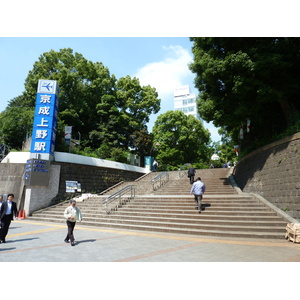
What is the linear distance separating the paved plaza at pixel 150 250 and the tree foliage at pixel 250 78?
6754mm

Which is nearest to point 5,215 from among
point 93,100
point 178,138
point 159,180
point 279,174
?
point 279,174

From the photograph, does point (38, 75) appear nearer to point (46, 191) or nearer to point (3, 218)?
point (46, 191)

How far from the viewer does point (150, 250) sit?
6.40 metres

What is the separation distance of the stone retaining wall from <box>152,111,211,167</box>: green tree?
852 inches

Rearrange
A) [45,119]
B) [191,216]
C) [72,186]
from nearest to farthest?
[191,216] < [45,119] < [72,186]

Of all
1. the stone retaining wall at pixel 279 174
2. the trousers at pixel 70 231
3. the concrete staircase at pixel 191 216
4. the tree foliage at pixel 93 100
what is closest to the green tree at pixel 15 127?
the tree foliage at pixel 93 100

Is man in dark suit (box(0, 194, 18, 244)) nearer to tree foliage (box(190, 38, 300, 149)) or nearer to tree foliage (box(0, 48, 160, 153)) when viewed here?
tree foliage (box(190, 38, 300, 149))

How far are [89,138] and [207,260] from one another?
25271 mm

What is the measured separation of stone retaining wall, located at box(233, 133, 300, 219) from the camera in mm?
9500

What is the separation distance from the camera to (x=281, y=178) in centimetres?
1041

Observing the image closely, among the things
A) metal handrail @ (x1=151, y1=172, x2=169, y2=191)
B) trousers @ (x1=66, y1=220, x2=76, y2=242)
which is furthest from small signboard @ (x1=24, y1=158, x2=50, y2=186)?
trousers @ (x1=66, y1=220, x2=76, y2=242)

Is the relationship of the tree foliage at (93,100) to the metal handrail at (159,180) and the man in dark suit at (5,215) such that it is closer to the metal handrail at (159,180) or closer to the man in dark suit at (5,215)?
the metal handrail at (159,180)

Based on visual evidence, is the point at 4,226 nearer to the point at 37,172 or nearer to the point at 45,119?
the point at 37,172

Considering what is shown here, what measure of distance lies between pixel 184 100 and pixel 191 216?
84489 millimetres
